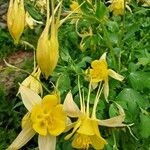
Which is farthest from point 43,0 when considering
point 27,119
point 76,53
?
point 27,119

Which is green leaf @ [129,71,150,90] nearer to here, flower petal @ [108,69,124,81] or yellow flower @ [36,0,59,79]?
flower petal @ [108,69,124,81]

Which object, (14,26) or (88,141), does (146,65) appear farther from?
(14,26)

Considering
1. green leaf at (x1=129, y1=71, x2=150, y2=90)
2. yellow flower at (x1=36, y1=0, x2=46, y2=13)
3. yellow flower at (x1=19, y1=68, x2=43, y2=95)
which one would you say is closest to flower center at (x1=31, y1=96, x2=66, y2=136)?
yellow flower at (x1=19, y1=68, x2=43, y2=95)

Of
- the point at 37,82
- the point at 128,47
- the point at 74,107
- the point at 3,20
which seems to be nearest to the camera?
the point at 74,107

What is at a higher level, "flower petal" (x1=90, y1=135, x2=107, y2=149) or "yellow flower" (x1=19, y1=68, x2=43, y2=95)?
"yellow flower" (x1=19, y1=68, x2=43, y2=95)

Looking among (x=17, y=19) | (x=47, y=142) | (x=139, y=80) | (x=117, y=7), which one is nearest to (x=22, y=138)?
(x=47, y=142)
